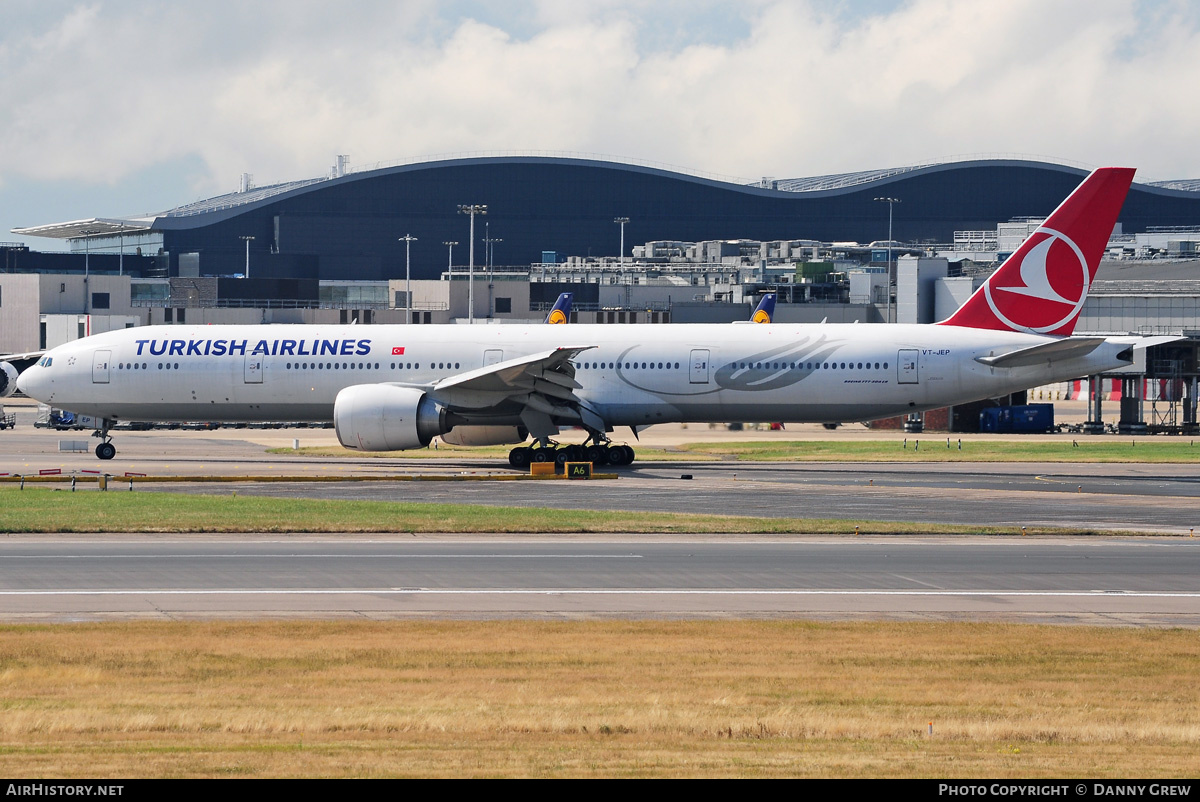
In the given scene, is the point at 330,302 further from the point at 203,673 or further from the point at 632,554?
the point at 203,673

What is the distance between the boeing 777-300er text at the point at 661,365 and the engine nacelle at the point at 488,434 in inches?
1.8

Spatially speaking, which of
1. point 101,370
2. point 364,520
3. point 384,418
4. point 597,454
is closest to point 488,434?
point 597,454

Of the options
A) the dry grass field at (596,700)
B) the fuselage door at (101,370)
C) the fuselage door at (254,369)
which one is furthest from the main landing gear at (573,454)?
the dry grass field at (596,700)

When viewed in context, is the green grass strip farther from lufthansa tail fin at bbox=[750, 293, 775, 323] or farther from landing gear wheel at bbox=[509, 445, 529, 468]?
lufthansa tail fin at bbox=[750, 293, 775, 323]

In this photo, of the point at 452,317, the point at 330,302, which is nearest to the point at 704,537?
the point at 452,317

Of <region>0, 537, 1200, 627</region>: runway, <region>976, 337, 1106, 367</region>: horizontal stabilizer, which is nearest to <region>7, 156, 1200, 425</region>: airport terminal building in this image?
<region>976, 337, 1106, 367</region>: horizontal stabilizer

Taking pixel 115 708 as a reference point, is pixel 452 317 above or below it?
above

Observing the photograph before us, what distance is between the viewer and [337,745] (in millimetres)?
11781

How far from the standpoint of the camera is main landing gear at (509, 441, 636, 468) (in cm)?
4319

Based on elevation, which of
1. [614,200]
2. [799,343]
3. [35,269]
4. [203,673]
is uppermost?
[614,200]

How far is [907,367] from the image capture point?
1709 inches

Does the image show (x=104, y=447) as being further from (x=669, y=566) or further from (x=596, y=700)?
(x=596, y=700)

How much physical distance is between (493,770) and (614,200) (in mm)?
159073

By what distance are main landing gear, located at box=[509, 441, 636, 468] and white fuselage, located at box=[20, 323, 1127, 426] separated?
1.07 metres
